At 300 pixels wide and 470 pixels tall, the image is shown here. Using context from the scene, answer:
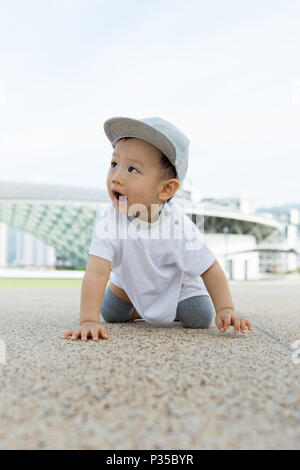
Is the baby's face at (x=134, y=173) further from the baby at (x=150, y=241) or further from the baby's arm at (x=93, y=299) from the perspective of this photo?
the baby's arm at (x=93, y=299)

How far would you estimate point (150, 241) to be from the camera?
2449mm

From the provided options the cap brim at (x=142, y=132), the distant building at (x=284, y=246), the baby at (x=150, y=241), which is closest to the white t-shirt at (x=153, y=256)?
the baby at (x=150, y=241)

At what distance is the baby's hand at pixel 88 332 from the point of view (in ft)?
6.79

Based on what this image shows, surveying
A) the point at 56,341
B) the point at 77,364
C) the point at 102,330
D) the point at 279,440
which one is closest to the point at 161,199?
the point at 102,330

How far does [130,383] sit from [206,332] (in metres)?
1.25

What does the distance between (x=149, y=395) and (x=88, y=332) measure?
3.15 feet

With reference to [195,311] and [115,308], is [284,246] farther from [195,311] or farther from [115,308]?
[195,311]

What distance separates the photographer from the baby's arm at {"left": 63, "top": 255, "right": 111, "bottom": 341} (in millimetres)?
2111

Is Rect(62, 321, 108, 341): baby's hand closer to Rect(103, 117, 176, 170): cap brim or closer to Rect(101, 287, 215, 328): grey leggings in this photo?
Rect(101, 287, 215, 328): grey leggings

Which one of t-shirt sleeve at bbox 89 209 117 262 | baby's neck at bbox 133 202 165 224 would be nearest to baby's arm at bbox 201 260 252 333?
baby's neck at bbox 133 202 165 224

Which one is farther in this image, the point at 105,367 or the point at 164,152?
the point at 164,152

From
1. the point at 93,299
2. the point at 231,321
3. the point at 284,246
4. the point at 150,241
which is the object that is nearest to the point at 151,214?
the point at 150,241

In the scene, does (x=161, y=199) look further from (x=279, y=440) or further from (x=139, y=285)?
(x=279, y=440)
